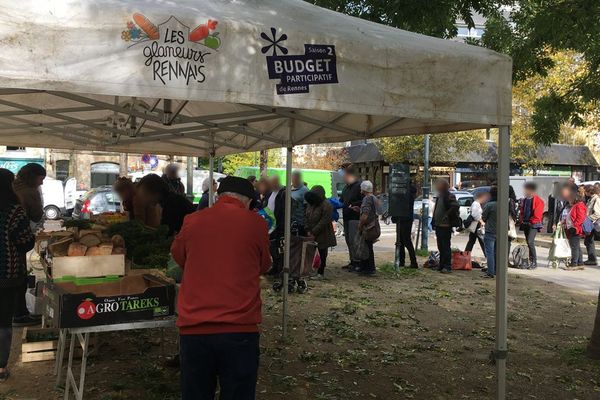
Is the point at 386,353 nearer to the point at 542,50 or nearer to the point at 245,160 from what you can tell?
the point at 542,50

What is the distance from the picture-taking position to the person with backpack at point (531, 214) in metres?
11.5

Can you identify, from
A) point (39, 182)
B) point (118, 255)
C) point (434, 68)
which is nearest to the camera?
point (434, 68)

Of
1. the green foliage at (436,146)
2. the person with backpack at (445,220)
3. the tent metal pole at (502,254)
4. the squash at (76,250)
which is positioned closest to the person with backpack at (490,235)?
the person with backpack at (445,220)

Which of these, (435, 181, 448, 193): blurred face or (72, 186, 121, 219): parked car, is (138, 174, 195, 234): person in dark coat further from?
(72, 186, 121, 219): parked car

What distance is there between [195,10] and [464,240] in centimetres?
1681

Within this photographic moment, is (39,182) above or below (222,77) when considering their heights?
below

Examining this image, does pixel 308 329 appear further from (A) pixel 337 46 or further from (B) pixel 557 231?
(B) pixel 557 231

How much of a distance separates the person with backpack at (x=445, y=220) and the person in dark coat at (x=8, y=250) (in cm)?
796

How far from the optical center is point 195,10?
2.98m

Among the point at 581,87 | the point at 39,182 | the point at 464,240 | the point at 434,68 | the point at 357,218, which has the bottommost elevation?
the point at 464,240

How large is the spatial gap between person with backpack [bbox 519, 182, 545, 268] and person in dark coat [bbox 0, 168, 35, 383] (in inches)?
396

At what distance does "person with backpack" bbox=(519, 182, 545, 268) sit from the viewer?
11516mm

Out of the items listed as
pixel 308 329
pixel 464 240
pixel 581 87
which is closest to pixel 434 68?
pixel 308 329

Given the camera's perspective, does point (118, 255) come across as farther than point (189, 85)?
Yes
